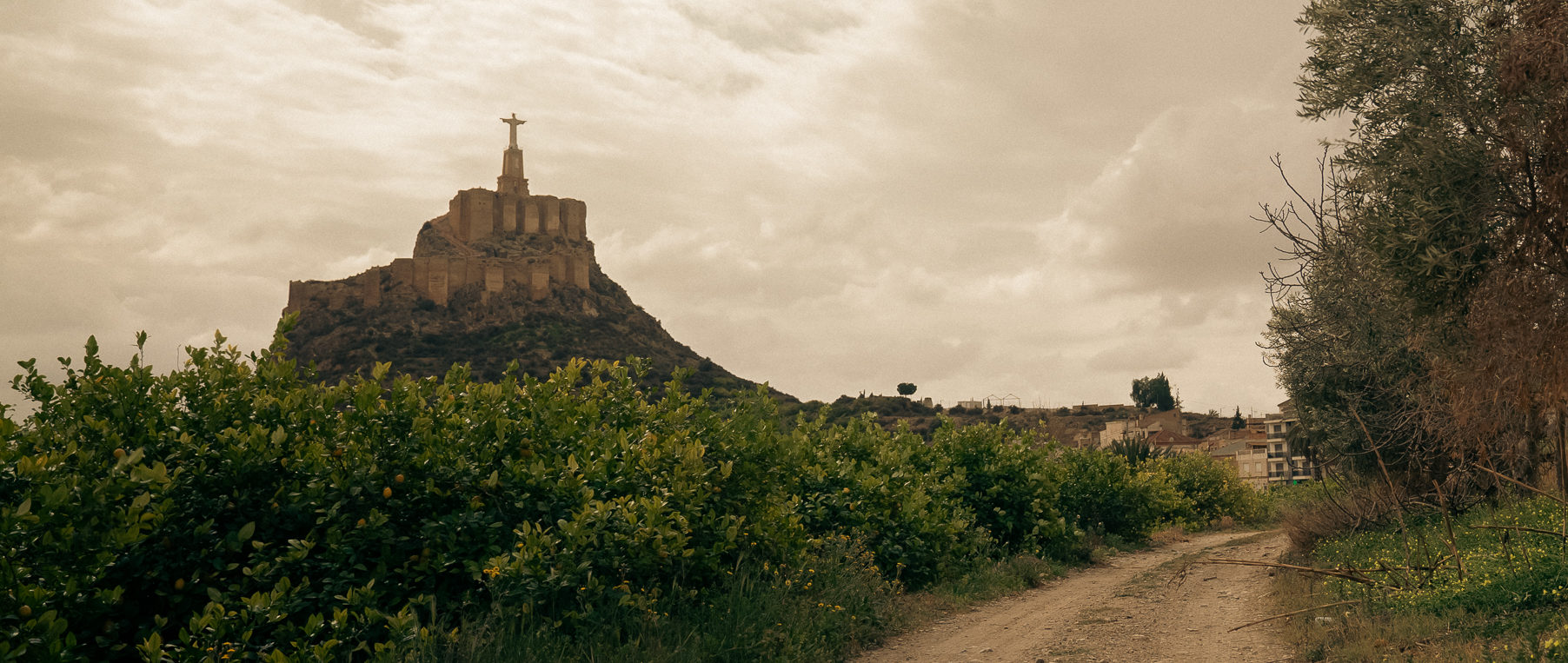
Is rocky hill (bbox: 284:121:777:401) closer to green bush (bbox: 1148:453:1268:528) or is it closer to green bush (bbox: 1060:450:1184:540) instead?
green bush (bbox: 1148:453:1268:528)

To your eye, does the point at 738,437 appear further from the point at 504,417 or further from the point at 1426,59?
the point at 1426,59

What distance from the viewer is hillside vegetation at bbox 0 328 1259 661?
5070mm

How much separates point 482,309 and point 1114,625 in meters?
98.6

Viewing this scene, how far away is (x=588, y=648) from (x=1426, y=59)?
10.6 meters

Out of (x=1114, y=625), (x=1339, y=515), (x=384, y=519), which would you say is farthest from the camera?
(x=1339, y=515)

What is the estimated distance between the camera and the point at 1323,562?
1333 centimetres

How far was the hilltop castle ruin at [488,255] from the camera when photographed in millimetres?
104812

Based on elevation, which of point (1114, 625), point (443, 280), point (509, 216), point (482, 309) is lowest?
point (1114, 625)

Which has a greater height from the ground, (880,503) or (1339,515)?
(880,503)

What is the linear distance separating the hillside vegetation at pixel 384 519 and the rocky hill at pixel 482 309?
2847 inches

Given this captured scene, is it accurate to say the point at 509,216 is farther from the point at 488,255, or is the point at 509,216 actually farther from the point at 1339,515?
the point at 1339,515

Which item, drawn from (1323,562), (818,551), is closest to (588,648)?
(818,551)

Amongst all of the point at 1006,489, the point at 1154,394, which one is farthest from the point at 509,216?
the point at 1006,489

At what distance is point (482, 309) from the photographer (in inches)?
3999
